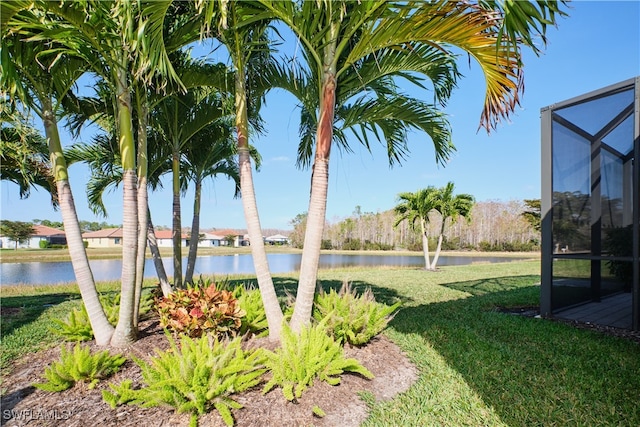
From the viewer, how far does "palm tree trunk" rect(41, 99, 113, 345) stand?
3490 millimetres

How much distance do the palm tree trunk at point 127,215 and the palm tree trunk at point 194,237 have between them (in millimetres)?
2086

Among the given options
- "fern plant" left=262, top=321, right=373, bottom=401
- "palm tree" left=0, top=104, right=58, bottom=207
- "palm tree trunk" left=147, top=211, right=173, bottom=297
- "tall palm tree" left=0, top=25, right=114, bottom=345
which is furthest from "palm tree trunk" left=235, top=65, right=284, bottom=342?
"palm tree" left=0, top=104, right=58, bottom=207

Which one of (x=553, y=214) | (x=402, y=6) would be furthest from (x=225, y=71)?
(x=553, y=214)

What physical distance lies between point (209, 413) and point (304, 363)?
767 mm

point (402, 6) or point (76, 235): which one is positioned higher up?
point (402, 6)

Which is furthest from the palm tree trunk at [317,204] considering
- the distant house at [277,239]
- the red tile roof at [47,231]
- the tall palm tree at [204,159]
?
the distant house at [277,239]

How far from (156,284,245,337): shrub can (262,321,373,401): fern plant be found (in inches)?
38.0

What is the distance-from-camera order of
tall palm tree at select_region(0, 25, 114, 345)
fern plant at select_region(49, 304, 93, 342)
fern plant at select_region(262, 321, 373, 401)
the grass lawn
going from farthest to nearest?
1. fern plant at select_region(49, 304, 93, 342)
2. tall palm tree at select_region(0, 25, 114, 345)
3. fern plant at select_region(262, 321, 373, 401)
4. the grass lawn

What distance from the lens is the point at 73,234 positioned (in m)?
3.49

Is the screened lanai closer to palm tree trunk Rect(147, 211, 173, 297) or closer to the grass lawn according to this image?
the grass lawn

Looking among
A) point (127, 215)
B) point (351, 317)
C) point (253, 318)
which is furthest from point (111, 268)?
point (351, 317)

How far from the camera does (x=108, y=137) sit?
227 inches

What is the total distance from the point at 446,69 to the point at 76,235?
15.3ft

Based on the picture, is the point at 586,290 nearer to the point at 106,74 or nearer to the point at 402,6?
the point at 402,6
